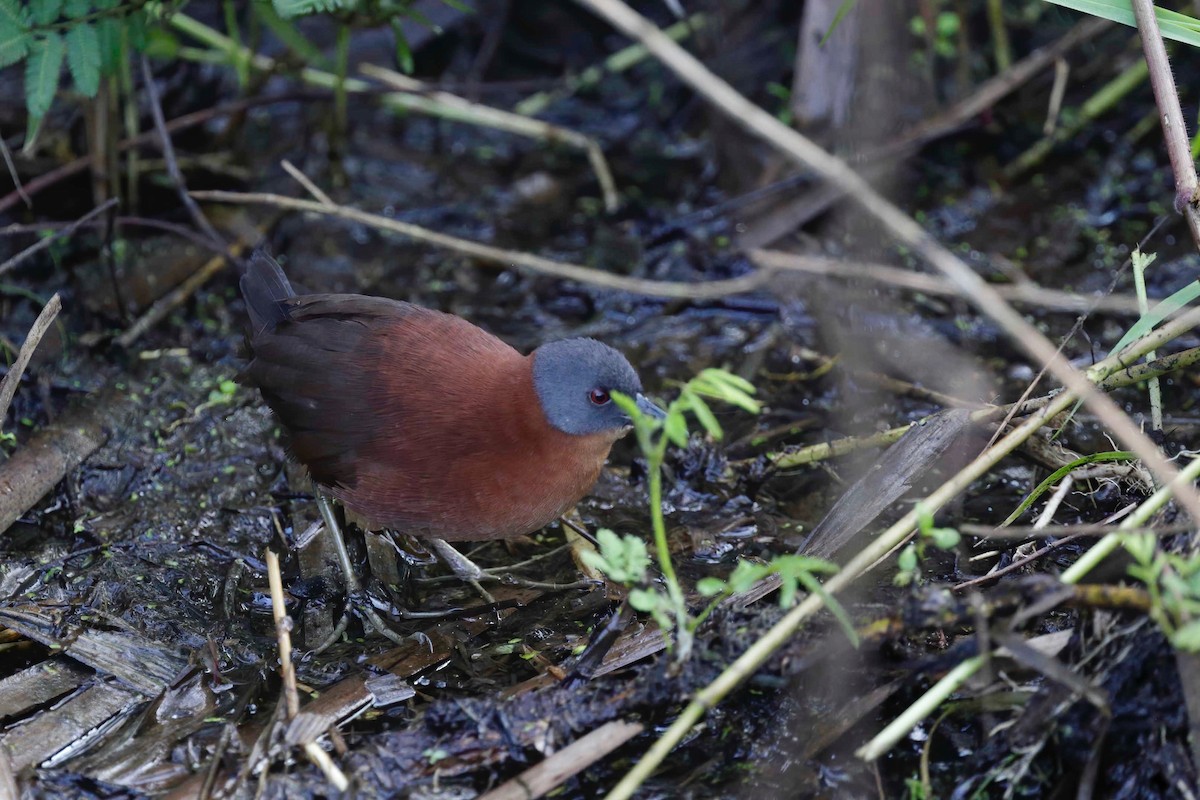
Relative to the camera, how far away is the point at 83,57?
12.6 feet

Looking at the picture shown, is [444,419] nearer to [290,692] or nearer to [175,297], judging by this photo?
[290,692]

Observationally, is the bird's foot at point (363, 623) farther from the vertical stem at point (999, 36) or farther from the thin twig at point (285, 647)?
the vertical stem at point (999, 36)

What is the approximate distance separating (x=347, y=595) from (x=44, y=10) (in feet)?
7.10

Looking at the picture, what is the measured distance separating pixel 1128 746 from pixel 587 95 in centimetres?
497

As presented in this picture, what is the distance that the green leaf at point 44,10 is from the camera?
12.3ft

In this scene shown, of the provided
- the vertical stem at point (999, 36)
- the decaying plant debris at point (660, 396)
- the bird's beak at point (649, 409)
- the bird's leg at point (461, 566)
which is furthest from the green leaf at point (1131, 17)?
the vertical stem at point (999, 36)

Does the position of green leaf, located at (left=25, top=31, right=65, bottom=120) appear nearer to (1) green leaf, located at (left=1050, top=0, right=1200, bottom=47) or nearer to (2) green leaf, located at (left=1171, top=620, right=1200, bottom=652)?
(1) green leaf, located at (left=1050, top=0, right=1200, bottom=47)

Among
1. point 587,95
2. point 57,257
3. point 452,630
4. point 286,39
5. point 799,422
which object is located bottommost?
point 452,630

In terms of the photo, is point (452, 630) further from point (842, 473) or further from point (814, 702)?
point (842, 473)

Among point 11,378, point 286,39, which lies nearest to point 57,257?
point 286,39

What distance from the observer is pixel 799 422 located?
13.9ft

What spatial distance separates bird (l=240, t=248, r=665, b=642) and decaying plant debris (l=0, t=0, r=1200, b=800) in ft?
1.06

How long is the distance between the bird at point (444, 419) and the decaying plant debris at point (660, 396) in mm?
322

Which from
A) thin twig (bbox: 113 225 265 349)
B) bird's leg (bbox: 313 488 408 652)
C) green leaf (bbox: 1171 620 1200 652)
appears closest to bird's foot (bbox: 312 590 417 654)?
bird's leg (bbox: 313 488 408 652)
